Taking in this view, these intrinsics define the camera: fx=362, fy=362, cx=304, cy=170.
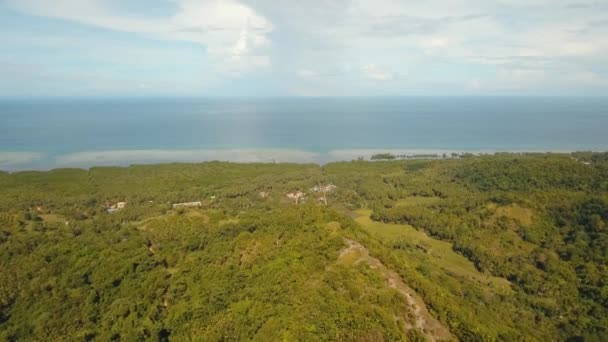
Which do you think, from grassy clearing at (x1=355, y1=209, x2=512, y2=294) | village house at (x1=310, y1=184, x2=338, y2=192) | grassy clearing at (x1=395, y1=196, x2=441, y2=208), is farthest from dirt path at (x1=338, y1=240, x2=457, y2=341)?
village house at (x1=310, y1=184, x2=338, y2=192)

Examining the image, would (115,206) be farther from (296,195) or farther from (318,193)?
(318,193)

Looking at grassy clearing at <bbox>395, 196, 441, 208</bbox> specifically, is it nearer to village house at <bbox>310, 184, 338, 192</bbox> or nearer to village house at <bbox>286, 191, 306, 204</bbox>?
village house at <bbox>310, 184, 338, 192</bbox>

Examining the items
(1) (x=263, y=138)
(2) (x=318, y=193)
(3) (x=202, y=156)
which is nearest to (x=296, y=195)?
(2) (x=318, y=193)

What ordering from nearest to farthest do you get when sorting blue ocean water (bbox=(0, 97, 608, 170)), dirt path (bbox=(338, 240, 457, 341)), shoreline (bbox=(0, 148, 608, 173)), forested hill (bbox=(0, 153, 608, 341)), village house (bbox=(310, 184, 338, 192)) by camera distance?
1. dirt path (bbox=(338, 240, 457, 341))
2. forested hill (bbox=(0, 153, 608, 341))
3. village house (bbox=(310, 184, 338, 192))
4. shoreline (bbox=(0, 148, 608, 173))
5. blue ocean water (bbox=(0, 97, 608, 170))

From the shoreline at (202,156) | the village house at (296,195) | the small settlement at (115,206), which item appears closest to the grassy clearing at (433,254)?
the village house at (296,195)

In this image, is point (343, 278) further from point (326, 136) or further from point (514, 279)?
point (326, 136)

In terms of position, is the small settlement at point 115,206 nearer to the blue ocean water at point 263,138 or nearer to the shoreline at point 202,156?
the shoreline at point 202,156
